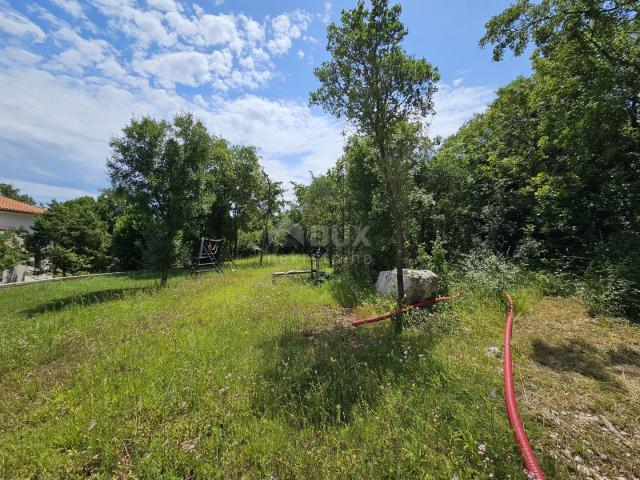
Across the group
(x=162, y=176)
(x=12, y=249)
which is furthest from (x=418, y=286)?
(x=12, y=249)

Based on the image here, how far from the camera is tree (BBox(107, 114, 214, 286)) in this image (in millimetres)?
10703

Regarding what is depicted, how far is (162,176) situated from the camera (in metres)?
11.0

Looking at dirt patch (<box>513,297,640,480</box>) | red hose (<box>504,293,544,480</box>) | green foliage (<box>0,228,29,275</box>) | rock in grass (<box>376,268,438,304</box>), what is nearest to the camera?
red hose (<box>504,293,544,480</box>)

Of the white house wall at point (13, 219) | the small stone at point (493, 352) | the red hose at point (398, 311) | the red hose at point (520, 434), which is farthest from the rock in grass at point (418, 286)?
the white house wall at point (13, 219)

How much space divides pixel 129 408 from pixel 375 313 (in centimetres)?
469

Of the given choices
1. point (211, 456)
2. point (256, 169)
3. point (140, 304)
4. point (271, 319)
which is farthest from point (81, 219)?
point (211, 456)

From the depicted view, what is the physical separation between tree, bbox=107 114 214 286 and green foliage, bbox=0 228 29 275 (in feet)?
28.2

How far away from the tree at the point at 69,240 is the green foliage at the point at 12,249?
0.55 m

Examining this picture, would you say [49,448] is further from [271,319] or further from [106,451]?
[271,319]

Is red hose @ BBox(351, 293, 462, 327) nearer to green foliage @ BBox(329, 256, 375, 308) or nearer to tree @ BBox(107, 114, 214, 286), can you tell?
green foliage @ BBox(329, 256, 375, 308)

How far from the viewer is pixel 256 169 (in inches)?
803

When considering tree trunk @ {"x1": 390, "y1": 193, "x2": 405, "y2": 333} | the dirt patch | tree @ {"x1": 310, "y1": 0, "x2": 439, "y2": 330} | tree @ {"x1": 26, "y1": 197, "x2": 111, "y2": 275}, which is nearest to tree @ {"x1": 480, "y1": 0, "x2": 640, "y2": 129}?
tree @ {"x1": 310, "y1": 0, "x2": 439, "y2": 330}

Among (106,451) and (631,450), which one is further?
(106,451)

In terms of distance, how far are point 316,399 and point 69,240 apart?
920 inches
